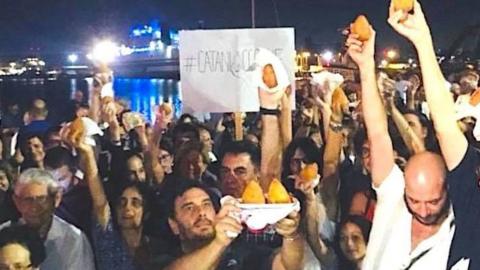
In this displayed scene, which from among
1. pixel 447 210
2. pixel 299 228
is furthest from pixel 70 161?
pixel 447 210

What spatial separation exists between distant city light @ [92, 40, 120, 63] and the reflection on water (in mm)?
65

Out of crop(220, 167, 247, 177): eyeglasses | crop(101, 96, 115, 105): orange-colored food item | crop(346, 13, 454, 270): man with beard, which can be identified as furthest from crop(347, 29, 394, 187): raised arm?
crop(101, 96, 115, 105): orange-colored food item

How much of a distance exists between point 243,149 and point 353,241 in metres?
0.39

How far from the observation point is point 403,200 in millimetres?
2643

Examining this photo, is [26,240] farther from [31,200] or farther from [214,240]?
[214,240]

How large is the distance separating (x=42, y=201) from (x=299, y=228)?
0.70 meters

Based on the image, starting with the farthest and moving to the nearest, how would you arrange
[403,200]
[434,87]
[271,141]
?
[271,141]
[403,200]
[434,87]

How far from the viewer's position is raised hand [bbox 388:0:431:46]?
8.48 ft

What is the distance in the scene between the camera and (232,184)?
274 centimetres

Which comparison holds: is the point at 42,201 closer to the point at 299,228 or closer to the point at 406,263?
the point at 299,228

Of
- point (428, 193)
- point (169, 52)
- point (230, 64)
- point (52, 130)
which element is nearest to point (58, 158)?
point (52, 130)

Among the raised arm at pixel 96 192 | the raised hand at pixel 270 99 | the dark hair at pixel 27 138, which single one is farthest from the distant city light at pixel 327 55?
the dark hair at pixel 27 138

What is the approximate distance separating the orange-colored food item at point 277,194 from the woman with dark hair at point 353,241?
7.1 inches

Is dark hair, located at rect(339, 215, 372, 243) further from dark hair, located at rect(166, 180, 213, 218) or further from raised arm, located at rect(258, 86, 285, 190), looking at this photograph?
dark hair, located at rect(166, 180, 213, 218)
